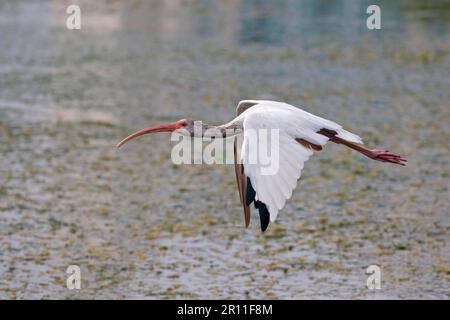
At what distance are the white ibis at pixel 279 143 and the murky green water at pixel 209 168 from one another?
10.3 feet

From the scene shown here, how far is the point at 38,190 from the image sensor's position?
1750 centimetres

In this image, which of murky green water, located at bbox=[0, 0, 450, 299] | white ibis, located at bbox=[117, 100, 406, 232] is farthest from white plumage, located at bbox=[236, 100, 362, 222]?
murky green water, located at bbox=[0, 0, 450, 299]

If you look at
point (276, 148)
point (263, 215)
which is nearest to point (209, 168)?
point (276, 148)

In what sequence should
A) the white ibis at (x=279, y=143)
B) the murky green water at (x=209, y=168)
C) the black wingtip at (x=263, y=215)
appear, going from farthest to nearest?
the murky green water at (x=209, y=168) → the white ibis at (x=279, y=143) → the black wingtip at (x=263, y=215)

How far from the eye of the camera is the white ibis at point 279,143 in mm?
7770

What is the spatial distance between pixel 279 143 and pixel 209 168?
34.6 ft

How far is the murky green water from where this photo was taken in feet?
44.7

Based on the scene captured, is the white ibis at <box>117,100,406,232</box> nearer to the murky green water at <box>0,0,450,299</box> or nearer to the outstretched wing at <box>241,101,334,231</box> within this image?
the outstretched wing at <box>241,101,334,231</box>

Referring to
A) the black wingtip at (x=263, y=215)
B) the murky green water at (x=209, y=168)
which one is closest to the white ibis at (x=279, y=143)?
the black wingtip at (x=263, y=215)

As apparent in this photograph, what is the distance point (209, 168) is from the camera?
19.1 metres

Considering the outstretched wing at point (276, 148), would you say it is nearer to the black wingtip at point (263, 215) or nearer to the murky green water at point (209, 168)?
the black wingtip at point (263, 215)

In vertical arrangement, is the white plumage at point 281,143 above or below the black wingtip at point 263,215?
above

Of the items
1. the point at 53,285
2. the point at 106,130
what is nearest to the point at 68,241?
the point at 53,285

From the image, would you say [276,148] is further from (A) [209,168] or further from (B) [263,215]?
(A) [209,168]
